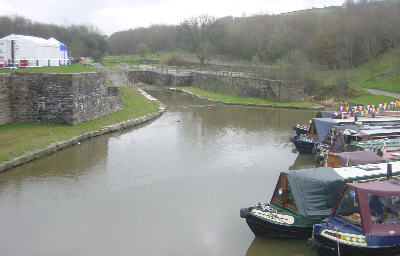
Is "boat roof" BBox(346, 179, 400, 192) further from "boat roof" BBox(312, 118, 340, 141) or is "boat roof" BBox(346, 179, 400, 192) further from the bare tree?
the bare tree

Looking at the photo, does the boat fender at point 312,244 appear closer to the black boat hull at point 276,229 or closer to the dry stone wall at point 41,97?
the black boat hull at point 276,229

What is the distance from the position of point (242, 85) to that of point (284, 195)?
27.7 m

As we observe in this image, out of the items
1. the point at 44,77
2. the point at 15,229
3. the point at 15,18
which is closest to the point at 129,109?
the point at 44,77

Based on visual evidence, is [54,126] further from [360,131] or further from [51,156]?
[360,131]

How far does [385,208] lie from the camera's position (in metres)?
9.19

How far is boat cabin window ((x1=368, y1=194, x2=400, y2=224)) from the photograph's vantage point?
9117 millimetres

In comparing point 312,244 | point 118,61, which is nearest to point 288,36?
point 118,61

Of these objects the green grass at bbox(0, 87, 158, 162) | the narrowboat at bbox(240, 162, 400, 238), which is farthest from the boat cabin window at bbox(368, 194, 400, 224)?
the green grass at bbox(0, 87, 158, 162)

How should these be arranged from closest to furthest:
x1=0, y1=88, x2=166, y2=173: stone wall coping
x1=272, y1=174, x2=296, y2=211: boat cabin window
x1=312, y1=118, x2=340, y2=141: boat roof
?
x1=272, y1=174, x2=296, y2=211: boat cabin window
x1=0, y1=88, x2=166, y2=173: stone wall coping
x1=312, y1=118, x2=340, y2=141: boat roof

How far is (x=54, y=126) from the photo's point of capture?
69.6 feet

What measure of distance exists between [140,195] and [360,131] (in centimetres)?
820

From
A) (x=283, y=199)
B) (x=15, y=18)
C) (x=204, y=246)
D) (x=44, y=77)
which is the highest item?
(x=15, y=18)

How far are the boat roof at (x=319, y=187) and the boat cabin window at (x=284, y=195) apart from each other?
0.17m

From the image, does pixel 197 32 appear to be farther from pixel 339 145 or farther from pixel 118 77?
pixel 339 145
